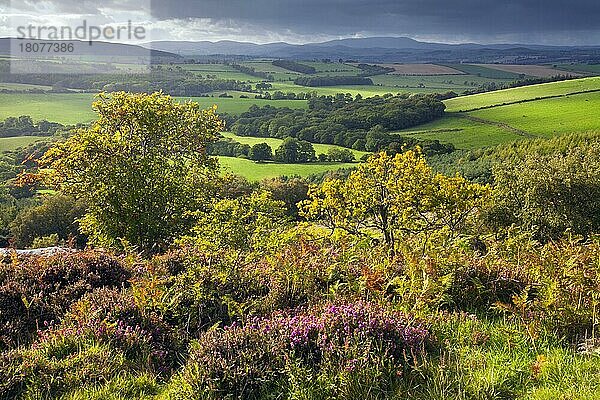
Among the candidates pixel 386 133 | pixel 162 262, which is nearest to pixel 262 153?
pixel 386 133

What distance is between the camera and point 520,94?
144 metres

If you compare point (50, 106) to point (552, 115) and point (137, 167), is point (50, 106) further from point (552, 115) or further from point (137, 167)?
point (137, 167)

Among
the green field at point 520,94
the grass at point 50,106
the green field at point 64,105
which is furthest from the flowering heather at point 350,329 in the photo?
the green field at point 520,94

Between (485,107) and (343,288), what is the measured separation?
136274 millimetres

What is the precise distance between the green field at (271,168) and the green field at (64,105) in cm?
2425

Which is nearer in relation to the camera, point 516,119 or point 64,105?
point 516,119

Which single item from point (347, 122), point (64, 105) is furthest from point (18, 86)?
point (347, 122)

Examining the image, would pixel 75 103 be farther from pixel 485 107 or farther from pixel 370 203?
pixel 370 203

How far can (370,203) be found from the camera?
14.8m

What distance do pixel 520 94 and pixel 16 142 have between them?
131157mm

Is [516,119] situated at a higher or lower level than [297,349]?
higher

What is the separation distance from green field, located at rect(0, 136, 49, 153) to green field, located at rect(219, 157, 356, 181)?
121 feet

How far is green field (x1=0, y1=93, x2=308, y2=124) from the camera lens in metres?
123

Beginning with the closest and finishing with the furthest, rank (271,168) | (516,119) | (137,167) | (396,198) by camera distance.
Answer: (396,198)
(137,167)
(271,168)
(516,119)
